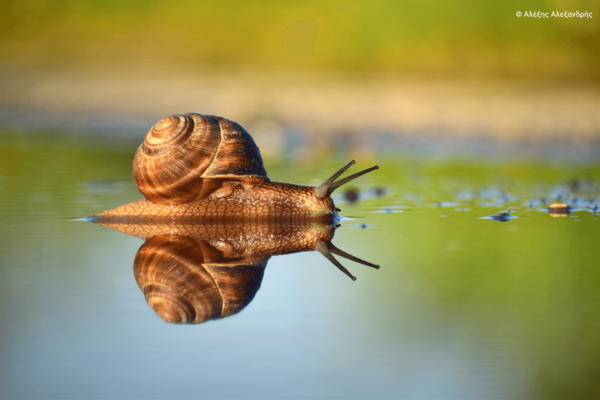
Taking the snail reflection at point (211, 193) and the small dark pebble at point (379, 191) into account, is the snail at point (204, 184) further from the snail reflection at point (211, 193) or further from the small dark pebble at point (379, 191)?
the small dark pebble at point (379, 191)

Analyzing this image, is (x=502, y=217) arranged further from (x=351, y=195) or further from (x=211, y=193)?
(x=211, y=193)

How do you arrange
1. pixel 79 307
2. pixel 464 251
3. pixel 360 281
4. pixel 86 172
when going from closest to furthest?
pixel 79 307, pixel 360 281, pixel 464 251, pixel 86 172

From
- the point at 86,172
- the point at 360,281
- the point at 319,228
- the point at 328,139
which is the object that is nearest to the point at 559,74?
the point at 328,139

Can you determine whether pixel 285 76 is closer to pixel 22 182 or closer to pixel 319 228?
pixel 22 182

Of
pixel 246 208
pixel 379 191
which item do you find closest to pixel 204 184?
pixel 246 208

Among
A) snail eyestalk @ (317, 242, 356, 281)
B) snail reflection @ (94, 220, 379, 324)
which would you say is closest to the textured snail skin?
snail reflection @ (94, 220, 379, 324)

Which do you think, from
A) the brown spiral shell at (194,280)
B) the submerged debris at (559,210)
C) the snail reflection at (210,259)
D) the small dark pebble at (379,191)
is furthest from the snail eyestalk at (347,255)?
the small dark pebble at (379,191)

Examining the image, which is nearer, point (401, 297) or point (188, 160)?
point (401, 297)
